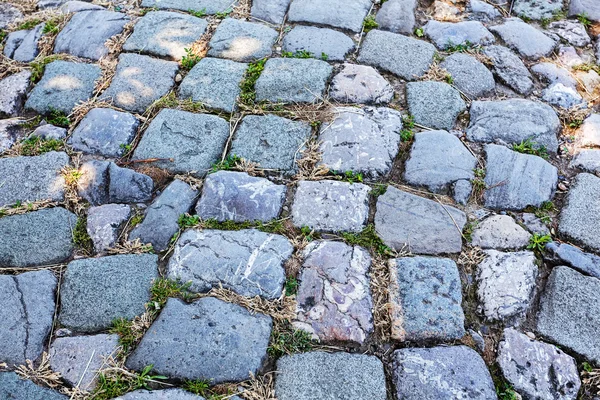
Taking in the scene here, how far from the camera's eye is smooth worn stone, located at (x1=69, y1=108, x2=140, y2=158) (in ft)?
7.47

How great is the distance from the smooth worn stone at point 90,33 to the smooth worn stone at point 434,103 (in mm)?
1509

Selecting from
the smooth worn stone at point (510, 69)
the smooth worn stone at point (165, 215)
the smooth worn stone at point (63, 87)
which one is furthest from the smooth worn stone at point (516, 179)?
the smooth worn stone at point (63, 87)

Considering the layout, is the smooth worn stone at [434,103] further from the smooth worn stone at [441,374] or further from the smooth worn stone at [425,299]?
the smooth worn stone at [441,374]

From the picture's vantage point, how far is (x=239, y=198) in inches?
82.4

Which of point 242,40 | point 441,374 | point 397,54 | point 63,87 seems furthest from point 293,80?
point 441,374

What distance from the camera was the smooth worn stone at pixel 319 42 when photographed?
2.70 m

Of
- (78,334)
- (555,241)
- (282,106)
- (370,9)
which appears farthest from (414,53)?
(78,334)

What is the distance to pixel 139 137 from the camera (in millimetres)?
2328

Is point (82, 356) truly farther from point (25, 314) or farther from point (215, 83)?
point (215, 83)

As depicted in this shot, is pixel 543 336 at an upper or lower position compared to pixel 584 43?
lower

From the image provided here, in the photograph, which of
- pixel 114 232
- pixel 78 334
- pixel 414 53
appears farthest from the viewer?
pixel 414 53

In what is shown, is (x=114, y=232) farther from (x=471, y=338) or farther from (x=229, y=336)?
(x=471, y=338)

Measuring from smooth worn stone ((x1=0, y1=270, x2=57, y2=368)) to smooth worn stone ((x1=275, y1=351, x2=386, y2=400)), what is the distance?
768mm

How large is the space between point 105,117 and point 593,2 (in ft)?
8.86
